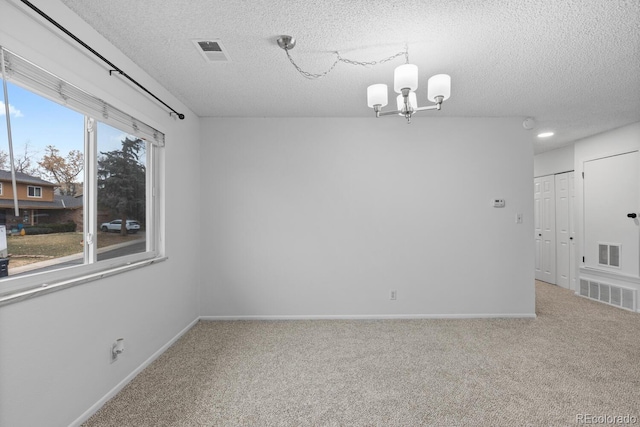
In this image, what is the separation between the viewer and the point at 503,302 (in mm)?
3982

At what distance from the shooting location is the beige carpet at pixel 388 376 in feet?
6.72

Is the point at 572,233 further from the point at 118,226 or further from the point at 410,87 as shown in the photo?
the point at 118,226

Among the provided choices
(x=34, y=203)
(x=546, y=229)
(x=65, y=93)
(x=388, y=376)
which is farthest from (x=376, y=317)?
(x=546, y=229)

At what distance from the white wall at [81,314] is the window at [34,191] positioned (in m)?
0.56

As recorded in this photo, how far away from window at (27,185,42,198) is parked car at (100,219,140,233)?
0.54 meters

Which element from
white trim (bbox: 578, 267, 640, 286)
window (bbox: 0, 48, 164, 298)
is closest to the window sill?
window (bbox: 0, 48, 164, 298)

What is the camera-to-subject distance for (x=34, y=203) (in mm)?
1780

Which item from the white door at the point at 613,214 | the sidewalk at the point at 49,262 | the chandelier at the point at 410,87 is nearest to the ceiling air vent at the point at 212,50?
the chandelier at the point at 410,87

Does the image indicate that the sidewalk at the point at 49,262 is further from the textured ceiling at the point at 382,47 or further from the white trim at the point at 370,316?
the white trim at the point at 370,316

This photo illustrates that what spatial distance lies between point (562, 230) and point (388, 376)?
4.74 m

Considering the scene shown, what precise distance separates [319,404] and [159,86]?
2.93m

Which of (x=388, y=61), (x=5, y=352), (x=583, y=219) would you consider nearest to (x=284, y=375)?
(x=5, y=352)

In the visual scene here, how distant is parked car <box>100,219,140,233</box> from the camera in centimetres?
238

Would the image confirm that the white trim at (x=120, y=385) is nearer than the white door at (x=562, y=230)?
Yes
